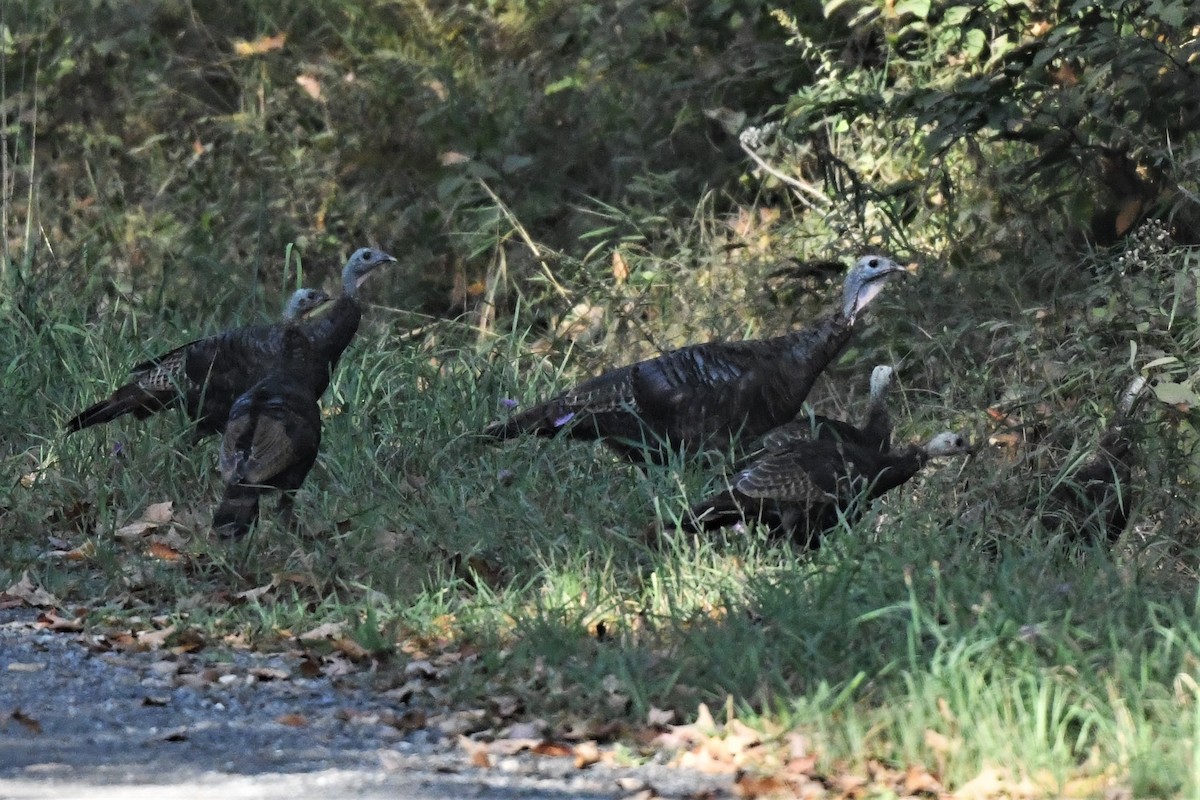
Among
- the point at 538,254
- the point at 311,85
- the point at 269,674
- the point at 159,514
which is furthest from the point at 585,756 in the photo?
the point at 311,85

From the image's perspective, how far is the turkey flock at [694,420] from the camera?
21.8 feet

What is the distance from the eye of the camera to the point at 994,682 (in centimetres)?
460

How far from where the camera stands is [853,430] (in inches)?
289

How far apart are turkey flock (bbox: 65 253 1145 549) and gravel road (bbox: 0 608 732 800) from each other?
131 centimetres

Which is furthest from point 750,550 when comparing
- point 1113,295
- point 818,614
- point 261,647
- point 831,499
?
point 1113,295

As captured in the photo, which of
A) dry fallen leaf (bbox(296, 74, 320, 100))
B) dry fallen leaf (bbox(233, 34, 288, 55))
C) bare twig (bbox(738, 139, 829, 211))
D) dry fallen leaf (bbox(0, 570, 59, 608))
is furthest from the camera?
dry fallen leaf (bbox(233, 34, 288, 55))

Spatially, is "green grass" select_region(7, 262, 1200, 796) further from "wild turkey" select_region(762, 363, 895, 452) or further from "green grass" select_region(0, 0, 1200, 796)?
"wild turkey" select_region(762, 363, 895, 452)

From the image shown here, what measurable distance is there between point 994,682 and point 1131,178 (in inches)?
174

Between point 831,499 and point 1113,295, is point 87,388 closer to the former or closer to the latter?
point 831,499

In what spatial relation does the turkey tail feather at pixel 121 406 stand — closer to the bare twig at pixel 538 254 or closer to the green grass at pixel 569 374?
the green grass at pixel 569 374

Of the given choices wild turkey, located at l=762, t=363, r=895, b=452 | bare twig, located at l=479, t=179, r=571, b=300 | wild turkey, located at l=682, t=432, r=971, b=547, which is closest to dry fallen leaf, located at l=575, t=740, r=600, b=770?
wild turkey, located at l=682, t=432, r=971, b=547

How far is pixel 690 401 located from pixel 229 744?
334 centimetres

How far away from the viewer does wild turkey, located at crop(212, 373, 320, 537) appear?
6844 mm

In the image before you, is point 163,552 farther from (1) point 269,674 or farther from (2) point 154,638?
(1) point 269,674
